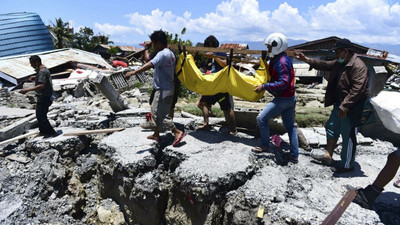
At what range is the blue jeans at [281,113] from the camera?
357cm

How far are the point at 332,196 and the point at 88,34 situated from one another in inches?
1477

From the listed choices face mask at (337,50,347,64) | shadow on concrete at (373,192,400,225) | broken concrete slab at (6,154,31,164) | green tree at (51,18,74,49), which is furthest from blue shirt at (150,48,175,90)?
green tree at (51,18,74,49)

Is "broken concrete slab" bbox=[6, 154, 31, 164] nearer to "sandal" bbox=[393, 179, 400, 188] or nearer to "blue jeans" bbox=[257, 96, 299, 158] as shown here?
"blue jeans" bbox=[257, 96, 299, 158]

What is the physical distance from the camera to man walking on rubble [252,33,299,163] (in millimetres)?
3447

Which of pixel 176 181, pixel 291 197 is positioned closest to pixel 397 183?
pixel 291 197

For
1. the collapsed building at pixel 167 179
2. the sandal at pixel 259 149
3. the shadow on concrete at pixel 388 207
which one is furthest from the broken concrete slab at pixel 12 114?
the shadow on concrete at pixel 388 207

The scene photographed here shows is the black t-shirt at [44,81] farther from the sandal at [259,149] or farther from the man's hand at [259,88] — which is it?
the sandal at [259,149]

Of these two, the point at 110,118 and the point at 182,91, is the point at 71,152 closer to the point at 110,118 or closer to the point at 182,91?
the point at 110,118

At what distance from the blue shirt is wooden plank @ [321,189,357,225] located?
2.60m

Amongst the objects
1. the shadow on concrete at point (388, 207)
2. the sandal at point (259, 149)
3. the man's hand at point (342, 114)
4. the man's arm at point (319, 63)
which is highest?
the man's arm at point (319, 63)

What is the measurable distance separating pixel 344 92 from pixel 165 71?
96.1 inches

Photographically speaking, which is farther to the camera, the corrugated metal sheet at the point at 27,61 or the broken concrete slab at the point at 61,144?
the corrugated metal sheet at the point at 27,61

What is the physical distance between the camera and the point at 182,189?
328cm

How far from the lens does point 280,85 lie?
3.42m
